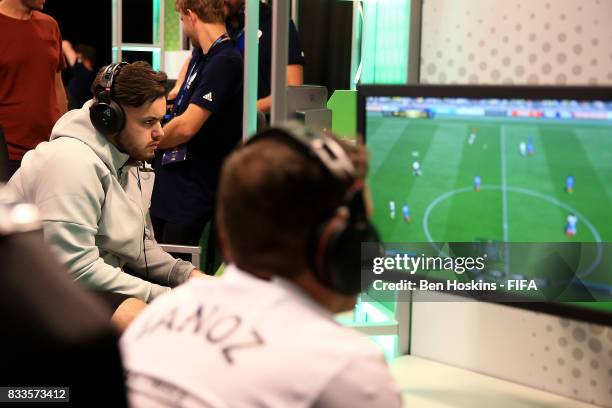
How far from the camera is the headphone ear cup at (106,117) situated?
6.46 feet

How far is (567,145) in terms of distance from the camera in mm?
1264

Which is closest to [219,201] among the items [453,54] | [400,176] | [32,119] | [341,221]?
[341,221]

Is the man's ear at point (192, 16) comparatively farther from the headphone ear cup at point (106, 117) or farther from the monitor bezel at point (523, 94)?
the monitor bezel at point (523, 94)

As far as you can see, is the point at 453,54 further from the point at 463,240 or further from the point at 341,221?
the point at 341,221

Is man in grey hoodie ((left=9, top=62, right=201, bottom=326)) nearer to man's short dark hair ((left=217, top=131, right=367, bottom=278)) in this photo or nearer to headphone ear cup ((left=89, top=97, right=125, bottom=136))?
headphone ear cup ((left=89, top=97, right=125, bottom=136))

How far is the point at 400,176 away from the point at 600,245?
14.4 inches

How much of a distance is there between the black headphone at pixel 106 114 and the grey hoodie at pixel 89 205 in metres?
0.03

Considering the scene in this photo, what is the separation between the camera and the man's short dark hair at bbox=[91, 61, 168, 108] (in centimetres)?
205

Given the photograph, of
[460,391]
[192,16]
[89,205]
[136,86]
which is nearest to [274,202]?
[460,391]

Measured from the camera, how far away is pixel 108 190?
6.49 ft

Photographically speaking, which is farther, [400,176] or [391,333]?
[391,333]
